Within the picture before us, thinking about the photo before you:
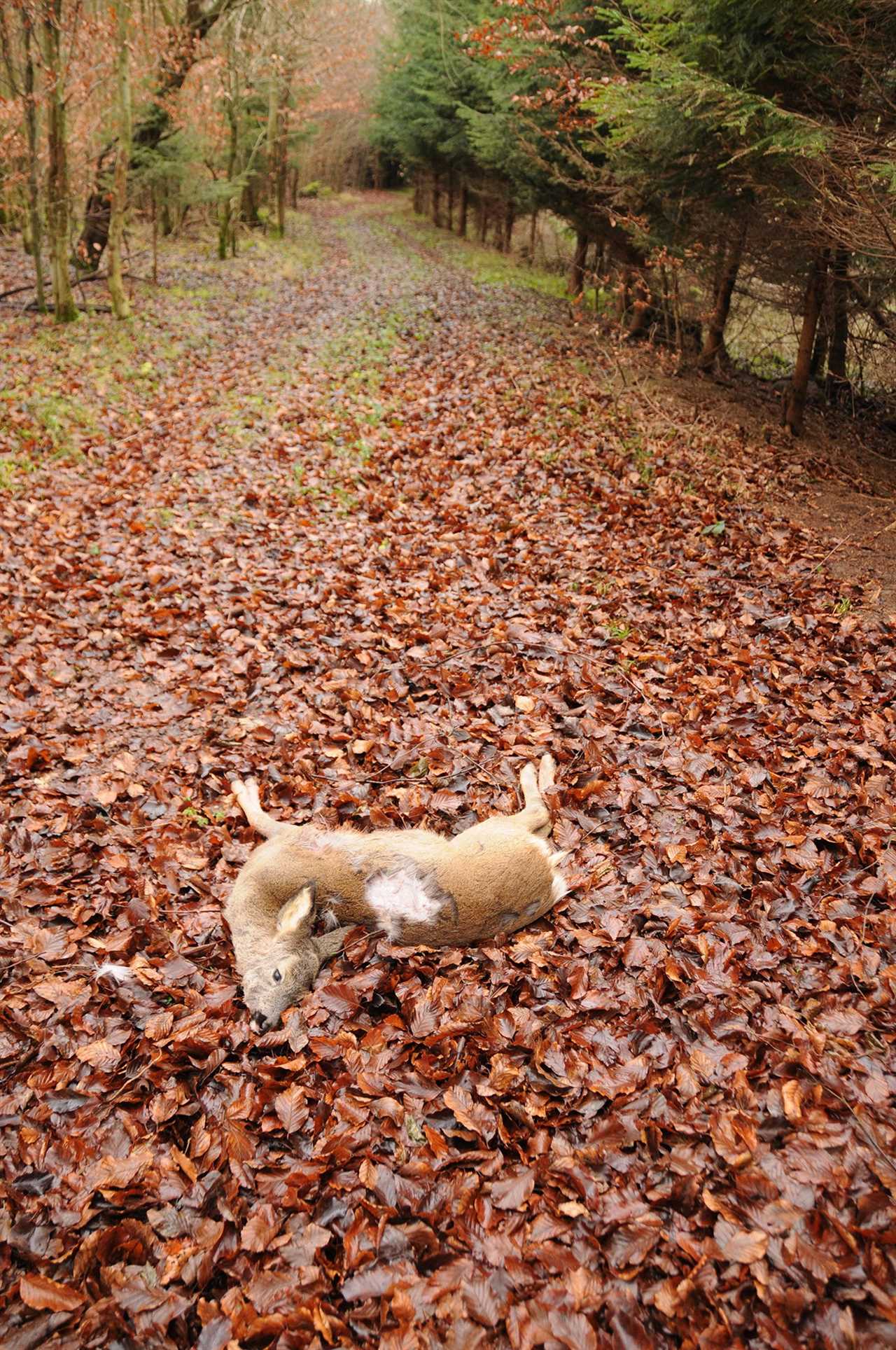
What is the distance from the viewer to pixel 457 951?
4.05 metres

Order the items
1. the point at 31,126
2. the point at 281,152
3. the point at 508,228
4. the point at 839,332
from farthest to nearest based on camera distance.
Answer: the point at 508,228
the point at 281,152
the point at 31,126
the point at 839,332

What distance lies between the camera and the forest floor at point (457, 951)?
9.34ft

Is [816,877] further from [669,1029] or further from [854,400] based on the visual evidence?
[854,400]

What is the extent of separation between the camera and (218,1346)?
2725mm

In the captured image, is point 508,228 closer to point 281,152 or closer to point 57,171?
point 281,152

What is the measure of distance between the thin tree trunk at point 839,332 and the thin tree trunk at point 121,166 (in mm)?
14234

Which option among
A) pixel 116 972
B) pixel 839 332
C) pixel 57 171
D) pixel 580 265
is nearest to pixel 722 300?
pixel 839 332

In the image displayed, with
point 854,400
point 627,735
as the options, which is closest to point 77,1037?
point 627,735

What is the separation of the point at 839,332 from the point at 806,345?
1.33 meters

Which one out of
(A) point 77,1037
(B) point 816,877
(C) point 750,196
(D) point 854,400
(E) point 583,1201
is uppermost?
(C) point 750,196

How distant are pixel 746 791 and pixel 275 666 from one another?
4184 millimetres

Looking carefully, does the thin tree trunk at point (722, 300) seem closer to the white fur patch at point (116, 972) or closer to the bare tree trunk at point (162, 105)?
the white fur patch at point (116, 972)

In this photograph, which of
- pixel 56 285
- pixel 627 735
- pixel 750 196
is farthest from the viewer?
pixel 56 285

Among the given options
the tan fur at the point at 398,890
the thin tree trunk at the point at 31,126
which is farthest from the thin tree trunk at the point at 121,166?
the tan fur at the point at 398,890
